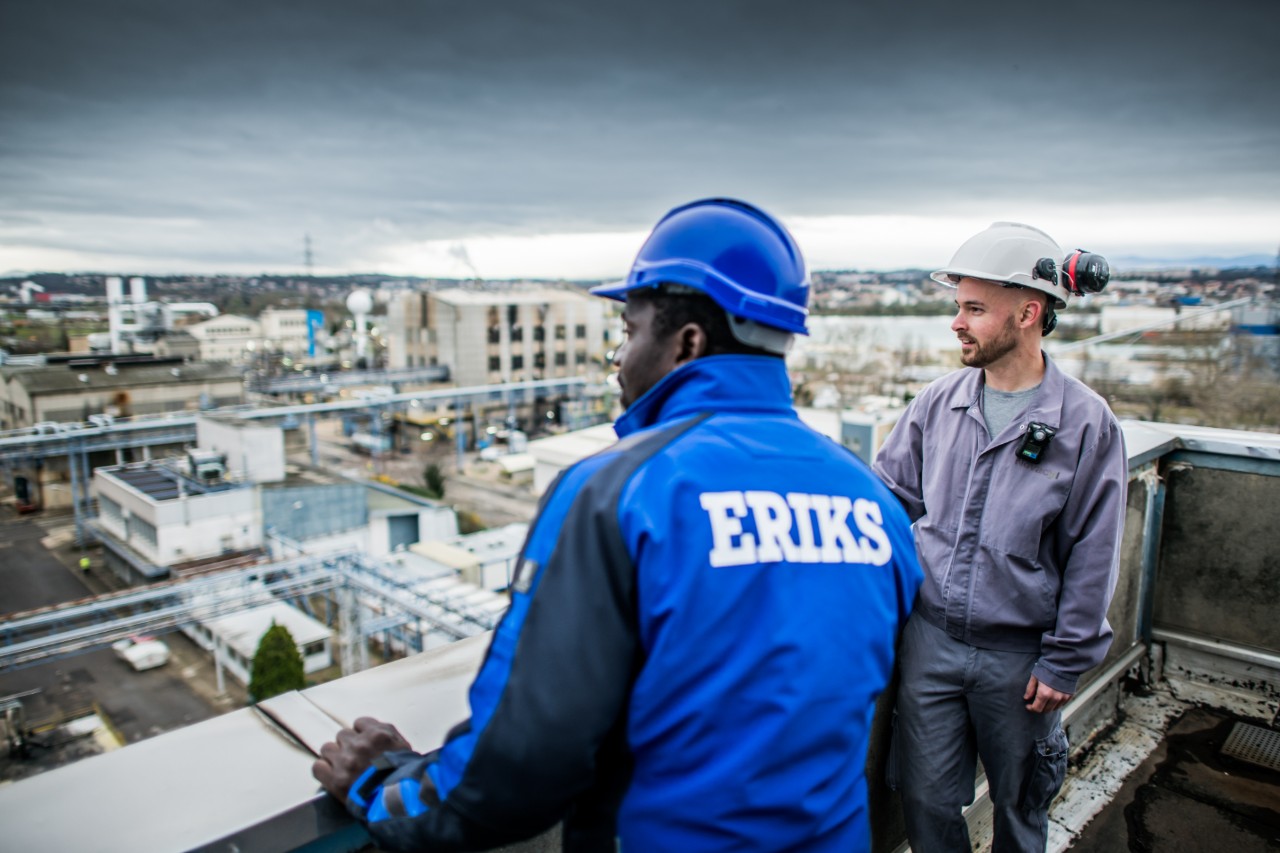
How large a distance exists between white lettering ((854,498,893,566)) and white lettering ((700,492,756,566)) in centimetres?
18

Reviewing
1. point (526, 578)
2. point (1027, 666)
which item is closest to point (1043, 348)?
point (1027, 666)

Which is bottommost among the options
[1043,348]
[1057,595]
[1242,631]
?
[1242,631]

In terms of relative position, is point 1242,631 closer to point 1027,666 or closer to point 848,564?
point 1027,666

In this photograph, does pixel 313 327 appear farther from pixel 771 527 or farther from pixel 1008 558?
pixel 771 527

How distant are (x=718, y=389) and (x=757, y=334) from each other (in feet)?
0.32

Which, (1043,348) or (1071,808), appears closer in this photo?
(1043,348)

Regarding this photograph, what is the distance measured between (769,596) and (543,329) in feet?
112

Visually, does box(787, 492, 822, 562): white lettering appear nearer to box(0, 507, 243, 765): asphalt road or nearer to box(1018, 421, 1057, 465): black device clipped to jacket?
box(1018, 421, 1057, 465): black device clipped to jacket

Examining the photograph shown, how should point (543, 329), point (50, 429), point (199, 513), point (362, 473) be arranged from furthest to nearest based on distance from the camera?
point (543, 329)
point (362, 473)
point (50, 429)
point (199, 513)

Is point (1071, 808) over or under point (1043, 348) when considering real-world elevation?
under

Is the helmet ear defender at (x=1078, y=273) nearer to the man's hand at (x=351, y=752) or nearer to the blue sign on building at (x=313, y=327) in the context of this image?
the man's hand at (x=351, y=752)

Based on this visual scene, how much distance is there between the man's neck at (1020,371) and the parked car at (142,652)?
45.4 feet

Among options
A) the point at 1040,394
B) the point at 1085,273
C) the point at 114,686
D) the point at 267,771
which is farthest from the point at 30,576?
the point at 1085,273

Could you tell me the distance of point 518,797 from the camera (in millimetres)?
837
